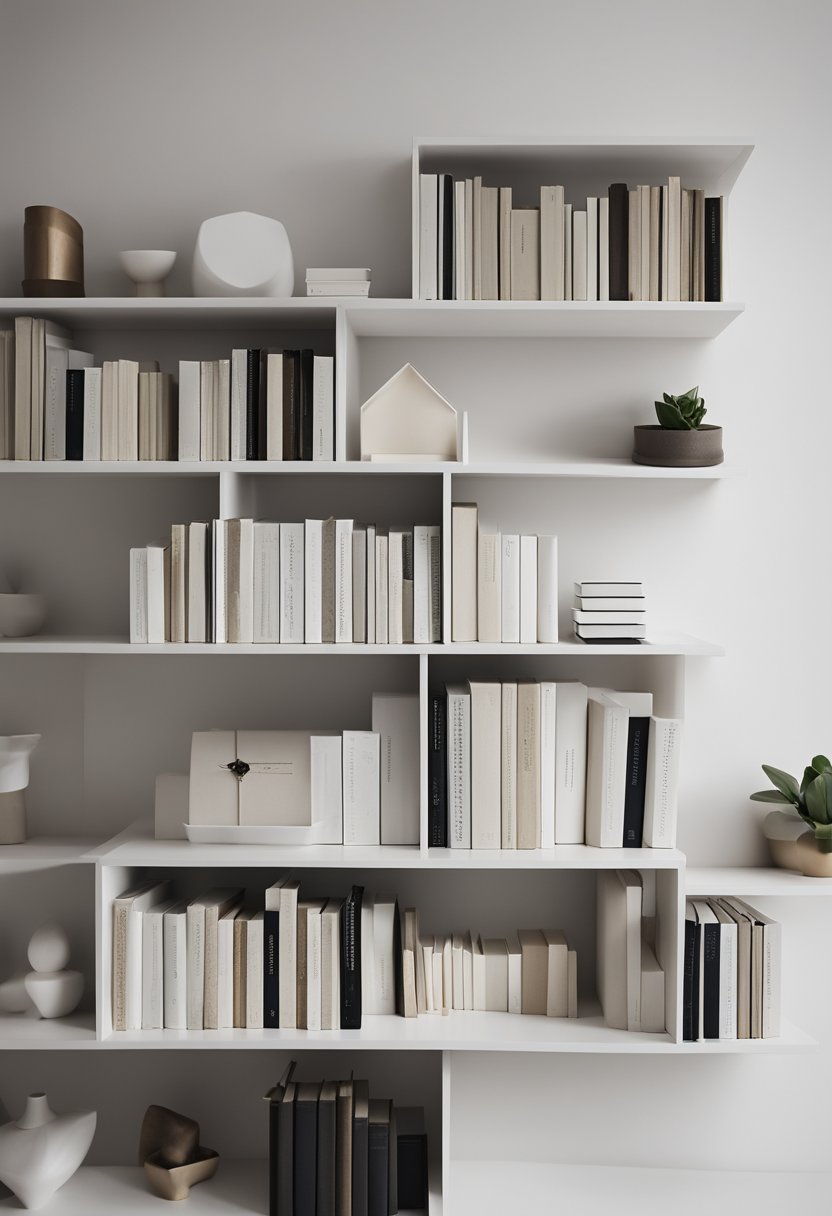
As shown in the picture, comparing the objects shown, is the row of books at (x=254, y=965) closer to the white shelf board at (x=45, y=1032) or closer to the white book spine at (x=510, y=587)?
the white shelf board at (x=45, y=1032)

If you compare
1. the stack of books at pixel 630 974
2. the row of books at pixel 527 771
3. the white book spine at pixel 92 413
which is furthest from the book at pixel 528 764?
the white book spine at pixel 92 413

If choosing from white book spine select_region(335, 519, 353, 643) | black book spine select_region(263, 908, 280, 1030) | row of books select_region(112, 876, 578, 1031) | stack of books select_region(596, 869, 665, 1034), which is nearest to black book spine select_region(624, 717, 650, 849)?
stack of books select_region(596, 869, 665, 1034)

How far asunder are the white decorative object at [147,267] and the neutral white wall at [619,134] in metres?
0.10

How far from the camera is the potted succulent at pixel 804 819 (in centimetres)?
211

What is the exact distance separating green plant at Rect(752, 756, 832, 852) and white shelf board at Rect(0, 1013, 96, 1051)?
1401 mm

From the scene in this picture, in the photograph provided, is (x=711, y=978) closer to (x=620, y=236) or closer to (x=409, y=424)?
(x=409, y=424)

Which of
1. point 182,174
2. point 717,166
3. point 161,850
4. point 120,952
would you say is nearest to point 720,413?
point 717,166

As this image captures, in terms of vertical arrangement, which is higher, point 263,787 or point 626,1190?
point 263,787

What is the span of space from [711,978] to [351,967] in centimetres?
68

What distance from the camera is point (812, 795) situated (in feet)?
6.95

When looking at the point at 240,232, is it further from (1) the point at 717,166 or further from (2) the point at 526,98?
(1) the point at 717,166

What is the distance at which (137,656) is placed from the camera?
89.7 inches

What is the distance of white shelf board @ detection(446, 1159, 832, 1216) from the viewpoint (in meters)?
2.08

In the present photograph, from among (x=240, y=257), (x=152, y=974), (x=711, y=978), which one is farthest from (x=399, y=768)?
(x=240, y=257)
